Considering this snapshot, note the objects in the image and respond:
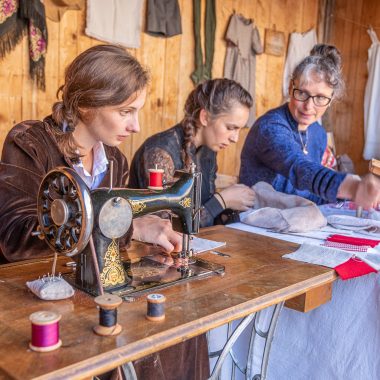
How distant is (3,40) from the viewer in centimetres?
318

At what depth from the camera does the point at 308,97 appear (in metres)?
2.49

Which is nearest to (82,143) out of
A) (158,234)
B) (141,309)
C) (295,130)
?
(158,234)

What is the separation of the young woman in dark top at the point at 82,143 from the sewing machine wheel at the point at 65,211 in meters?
0.24

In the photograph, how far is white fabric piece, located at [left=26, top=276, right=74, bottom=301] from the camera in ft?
3.90

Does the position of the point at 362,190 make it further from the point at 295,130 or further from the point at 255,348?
the point at 295,130

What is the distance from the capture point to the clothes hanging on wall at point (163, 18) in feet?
13.1

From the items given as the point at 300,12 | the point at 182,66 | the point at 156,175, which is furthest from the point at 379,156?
the point at 156,175

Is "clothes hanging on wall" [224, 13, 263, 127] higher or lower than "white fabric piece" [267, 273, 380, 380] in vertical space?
higher

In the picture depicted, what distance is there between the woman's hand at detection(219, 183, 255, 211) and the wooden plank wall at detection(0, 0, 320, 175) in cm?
165

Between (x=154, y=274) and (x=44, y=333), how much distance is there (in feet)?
1.62

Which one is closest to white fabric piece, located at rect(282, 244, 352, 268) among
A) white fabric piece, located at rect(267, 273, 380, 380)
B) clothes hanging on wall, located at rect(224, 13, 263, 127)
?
white fabric piece, located at rect(267, 273, 380, 380)

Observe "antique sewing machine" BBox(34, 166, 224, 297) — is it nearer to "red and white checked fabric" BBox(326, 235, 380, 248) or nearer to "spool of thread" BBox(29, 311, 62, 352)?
"spool of thread" BBox(29, 311, 62, 352)

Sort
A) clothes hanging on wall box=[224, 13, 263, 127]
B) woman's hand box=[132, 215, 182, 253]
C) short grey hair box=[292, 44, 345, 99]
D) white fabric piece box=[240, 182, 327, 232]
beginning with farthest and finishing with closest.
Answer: clothes hanging on wall box=[224, 13, 263, 127] → short grey hair box=[292, 44, 345, 99] → white fabric piece box=[240, 182, 327, 232] → woman's hand box=[132, 215, 182, 253]

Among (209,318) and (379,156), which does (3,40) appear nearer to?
(209,318)
